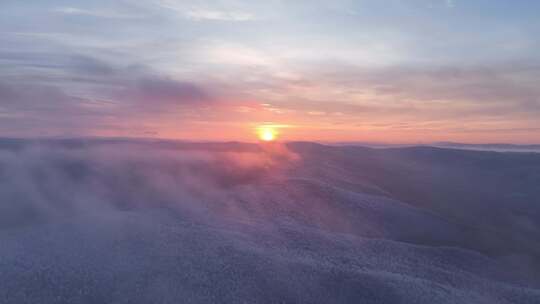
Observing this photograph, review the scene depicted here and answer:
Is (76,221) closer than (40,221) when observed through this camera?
Yes

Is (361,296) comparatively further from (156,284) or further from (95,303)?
(95,303)

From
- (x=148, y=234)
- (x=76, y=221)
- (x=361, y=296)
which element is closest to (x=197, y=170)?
(x=76, y=221)

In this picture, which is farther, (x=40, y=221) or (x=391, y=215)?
(x=391, y=215)

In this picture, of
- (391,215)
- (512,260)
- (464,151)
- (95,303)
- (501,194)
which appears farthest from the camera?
(464,151)

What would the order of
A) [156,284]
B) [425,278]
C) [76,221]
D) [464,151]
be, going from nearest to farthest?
1. [156,284]
2. [425,278]
3. [76,221]
4. [464,151]

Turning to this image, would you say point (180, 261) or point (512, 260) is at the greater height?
point (180, 261)

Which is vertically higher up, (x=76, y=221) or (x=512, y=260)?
(x=76, y=221)

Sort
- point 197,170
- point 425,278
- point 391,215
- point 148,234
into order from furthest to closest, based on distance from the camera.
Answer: point 197,170
point 391,215
point 148,234
point 425,278

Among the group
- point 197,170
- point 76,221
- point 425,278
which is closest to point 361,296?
point 425,278

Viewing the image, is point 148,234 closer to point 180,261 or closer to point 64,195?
point 180,261
